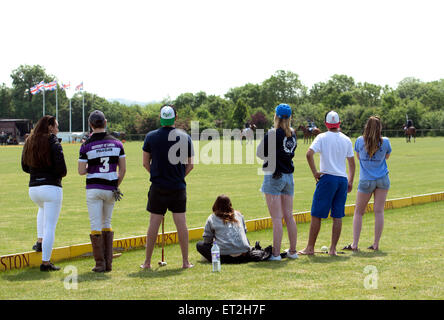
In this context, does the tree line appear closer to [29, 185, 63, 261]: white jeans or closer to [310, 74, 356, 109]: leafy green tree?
[310, 74, 356, 109]: leafy green tree

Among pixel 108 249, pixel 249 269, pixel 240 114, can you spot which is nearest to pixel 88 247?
pixel 108 249

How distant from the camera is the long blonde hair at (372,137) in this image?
8.02 meters

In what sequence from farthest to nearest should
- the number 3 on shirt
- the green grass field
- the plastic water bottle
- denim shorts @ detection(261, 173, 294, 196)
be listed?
denim shorts @ detection(261, 173, 294, 196)
the number 3 on shirt
the plastic water bottle
the green grass field

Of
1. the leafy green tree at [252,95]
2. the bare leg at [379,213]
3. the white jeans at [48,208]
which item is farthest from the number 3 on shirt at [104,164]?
the leafy green tree at [252,95]

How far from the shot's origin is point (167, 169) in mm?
6988

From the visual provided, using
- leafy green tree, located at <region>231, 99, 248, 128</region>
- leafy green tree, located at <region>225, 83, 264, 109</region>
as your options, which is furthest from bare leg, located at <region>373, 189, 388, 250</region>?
leafy green tree, located at <region>225, 83, 264, 109</region>

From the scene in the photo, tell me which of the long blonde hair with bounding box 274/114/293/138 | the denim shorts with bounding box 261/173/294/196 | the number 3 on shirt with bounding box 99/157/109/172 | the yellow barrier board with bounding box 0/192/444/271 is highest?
the long blonde hair with bounding box 274/114/293/138

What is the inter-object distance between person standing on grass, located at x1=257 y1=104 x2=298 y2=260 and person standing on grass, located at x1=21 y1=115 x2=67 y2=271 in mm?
2644

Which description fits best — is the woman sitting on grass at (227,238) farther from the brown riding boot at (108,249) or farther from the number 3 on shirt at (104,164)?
the number 3 on shirt at (104,164)

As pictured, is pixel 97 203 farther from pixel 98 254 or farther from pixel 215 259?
pixel 215 259

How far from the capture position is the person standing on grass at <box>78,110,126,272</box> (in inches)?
275

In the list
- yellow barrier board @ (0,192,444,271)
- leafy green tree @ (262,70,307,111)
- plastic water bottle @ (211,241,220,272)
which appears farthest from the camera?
leafy green tree @ (262,70,307,111)

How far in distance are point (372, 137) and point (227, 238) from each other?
259 centimetres
